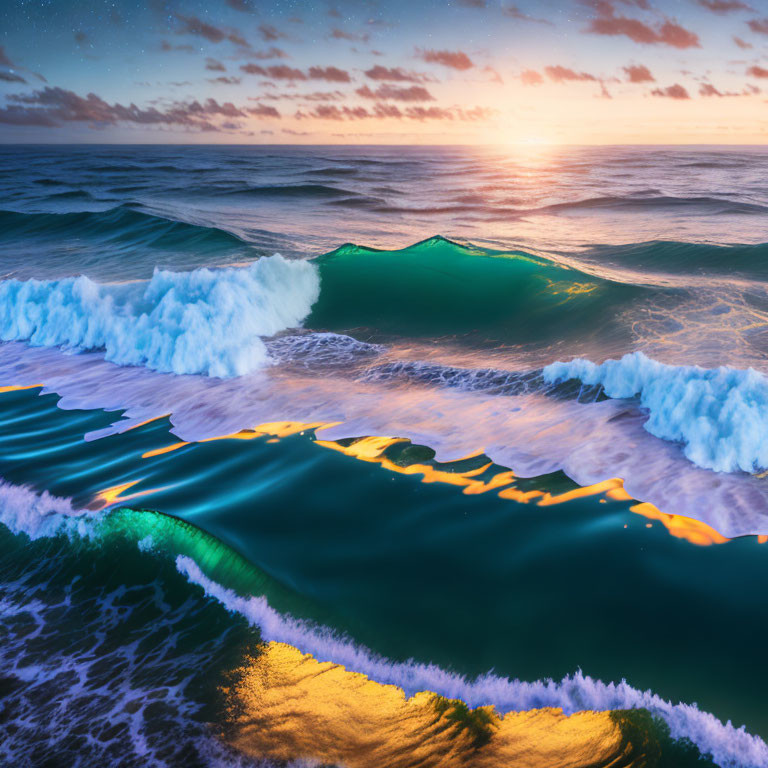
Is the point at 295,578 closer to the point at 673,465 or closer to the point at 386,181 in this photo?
the point at 673,465

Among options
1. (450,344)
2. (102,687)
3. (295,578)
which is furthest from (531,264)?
(102,687)

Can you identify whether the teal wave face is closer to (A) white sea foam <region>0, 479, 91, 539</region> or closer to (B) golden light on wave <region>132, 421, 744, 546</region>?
(B) golden light on wave <region>132, 421, 744, 546</region>

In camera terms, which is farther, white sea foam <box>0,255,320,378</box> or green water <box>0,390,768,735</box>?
white sea foam <box>0,255,320,378</box>

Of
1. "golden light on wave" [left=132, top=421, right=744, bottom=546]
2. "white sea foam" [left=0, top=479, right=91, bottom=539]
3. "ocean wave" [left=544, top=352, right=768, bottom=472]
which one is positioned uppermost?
"ocean wave" [left=544, top=352, right=768, bottom=472]

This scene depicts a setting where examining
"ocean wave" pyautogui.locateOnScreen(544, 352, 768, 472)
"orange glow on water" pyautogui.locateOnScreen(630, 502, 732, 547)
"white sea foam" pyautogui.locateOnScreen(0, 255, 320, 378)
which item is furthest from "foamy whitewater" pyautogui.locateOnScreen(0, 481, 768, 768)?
"white sea foam" pyautogui.locateOnScreen(0, 255, 320, 378)

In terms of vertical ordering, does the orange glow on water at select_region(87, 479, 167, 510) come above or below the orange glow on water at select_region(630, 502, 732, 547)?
below

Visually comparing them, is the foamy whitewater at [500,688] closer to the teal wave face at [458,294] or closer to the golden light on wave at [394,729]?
the golden light on wave at [394,729]
